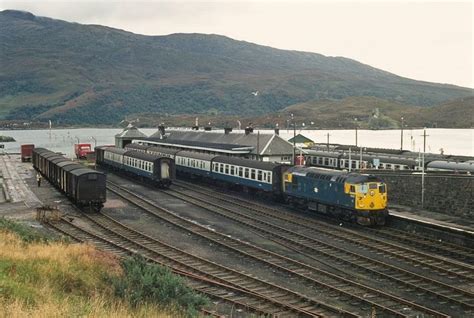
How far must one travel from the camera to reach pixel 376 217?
34562 mm

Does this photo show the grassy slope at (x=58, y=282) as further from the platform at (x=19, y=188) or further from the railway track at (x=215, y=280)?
the platform at (x=19, y=188)

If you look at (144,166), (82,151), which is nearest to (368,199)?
(144,166)

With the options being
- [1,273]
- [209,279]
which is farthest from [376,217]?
[1,273]

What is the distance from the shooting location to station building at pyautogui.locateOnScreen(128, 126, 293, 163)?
203 feet

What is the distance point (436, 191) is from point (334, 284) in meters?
20.9

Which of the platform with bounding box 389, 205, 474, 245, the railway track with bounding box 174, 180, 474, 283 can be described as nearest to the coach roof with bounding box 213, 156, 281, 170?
the railway track with bounding box 174, 180, 474, 283

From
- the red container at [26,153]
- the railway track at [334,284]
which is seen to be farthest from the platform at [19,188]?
the railway track at [334,284]

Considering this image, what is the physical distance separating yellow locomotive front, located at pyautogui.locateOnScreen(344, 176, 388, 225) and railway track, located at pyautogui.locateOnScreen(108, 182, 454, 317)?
9156 millimetres

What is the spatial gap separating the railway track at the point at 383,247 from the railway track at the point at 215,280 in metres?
8.56

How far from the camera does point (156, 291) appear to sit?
17.0 m

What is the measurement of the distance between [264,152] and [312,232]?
93.2 ft

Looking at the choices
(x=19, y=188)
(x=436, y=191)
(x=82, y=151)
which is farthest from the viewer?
(x=82, y=151)

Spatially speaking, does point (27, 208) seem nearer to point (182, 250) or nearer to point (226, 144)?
point (182, 250)

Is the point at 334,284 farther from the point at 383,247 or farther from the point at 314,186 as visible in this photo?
the point at 314,186
